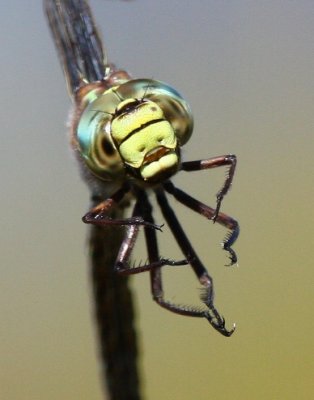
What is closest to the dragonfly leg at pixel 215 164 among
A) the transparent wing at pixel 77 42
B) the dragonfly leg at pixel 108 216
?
the dragonfly leg at pixel 108 216

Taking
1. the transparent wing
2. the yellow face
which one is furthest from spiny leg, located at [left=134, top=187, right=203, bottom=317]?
the transparent wing

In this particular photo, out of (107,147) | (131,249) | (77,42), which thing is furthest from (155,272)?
(77,42)

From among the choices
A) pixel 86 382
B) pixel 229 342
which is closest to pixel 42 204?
pixel 86 382

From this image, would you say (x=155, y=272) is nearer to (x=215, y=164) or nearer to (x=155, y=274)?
(x=155, y=274)

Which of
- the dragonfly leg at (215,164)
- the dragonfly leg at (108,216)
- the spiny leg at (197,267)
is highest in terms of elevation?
the dragonfly leg at (215,164)

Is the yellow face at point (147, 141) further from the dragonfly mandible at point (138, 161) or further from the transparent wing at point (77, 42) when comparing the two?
the transparent wing at point (77, 42)

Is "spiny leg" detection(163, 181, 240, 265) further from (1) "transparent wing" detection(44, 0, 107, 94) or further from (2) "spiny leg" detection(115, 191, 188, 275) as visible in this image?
(1) "transparent wing" detection(44, 0, 107, 94)

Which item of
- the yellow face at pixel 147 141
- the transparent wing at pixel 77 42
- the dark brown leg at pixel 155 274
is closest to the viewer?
the yellow face at pixel 147 141

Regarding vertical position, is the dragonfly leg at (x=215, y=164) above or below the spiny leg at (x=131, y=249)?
above
